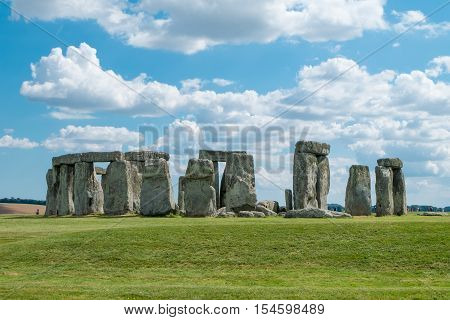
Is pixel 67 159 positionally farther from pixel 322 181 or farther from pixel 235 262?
pixel 235 262

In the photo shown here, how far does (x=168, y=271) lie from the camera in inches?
674

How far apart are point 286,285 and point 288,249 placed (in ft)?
11.0

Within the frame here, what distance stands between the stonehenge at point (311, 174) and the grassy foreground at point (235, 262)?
11.0 metres

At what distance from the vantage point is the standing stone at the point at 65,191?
1481 inches

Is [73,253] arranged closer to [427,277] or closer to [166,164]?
[427,277]

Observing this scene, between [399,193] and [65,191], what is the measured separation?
18996mm

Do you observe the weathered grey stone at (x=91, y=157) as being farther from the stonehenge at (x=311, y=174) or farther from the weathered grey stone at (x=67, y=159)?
the stonehenge at (x=311, y=174)

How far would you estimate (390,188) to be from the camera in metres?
34.0

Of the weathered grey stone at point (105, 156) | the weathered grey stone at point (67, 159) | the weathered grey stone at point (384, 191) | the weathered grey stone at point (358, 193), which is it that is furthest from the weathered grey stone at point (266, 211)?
the weathered grey stone at point (67, 159)

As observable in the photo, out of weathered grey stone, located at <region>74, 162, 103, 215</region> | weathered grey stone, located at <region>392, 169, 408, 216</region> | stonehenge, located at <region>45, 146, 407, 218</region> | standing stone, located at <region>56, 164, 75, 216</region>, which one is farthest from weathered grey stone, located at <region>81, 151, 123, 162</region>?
weathered grey stone, located at <region>392, 169, 408, 216</region>

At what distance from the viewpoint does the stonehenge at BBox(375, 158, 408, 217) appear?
1326 inches
